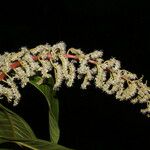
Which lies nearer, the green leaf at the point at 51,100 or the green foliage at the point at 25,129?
the green foliage at the point at 25,129

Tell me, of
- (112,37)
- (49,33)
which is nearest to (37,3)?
(49,33)

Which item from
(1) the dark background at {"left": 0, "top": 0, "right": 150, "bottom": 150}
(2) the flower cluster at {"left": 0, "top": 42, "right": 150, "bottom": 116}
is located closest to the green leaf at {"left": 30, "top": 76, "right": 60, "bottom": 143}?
(2) the flower cluster at {"left": 0, "top": 42, "right": 150, "bottom": 116}

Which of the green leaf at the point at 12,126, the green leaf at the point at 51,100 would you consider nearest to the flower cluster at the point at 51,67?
the green leaf at the point at 12,126

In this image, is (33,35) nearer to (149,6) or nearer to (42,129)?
(42,129)

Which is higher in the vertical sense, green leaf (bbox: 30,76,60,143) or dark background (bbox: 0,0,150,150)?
dark background (bbox: 0,0,150,150)

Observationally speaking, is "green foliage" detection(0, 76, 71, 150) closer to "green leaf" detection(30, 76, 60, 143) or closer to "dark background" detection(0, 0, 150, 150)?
"green leaf" detection(30, 76, 60, 143)

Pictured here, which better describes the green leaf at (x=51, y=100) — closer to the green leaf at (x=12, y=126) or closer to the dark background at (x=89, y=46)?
the green leaf at (x=12, y=126)
